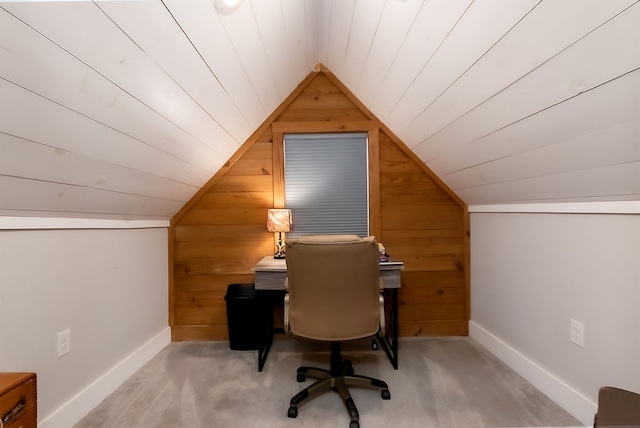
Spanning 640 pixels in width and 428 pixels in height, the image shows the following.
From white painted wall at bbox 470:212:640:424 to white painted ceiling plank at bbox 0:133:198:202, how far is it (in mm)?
2362

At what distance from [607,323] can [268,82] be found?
2.35 meters

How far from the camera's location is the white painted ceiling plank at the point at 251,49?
1.42 m

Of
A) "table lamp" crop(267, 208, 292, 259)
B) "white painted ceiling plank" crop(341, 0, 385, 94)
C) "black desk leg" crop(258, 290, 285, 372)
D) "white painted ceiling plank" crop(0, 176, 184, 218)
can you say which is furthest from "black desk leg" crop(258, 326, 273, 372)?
"white painted ceiling plank" crop(341, 0, 385, 94)

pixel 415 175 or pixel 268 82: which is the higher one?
pixel 268 82

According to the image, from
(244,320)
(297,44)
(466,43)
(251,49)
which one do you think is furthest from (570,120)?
(244,320)

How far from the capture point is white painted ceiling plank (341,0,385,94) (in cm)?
154

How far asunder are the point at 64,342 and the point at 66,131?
3.55 feet

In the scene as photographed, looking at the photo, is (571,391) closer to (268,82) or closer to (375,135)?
(375,135)

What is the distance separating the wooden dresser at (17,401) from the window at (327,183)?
195 centimetres

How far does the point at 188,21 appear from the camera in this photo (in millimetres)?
1210

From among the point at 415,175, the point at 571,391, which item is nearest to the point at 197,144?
A: the point at 415,175

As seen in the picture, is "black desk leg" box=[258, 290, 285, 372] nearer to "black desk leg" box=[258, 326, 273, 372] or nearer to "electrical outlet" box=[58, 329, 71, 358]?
"black desk leg" box=[258, 326, 273, 372]

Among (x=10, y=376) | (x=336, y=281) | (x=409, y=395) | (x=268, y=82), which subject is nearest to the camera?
(x=10, y=376)

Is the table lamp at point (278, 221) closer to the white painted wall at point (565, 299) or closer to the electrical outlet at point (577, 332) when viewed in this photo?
the white painted wall at point (565, 299)
